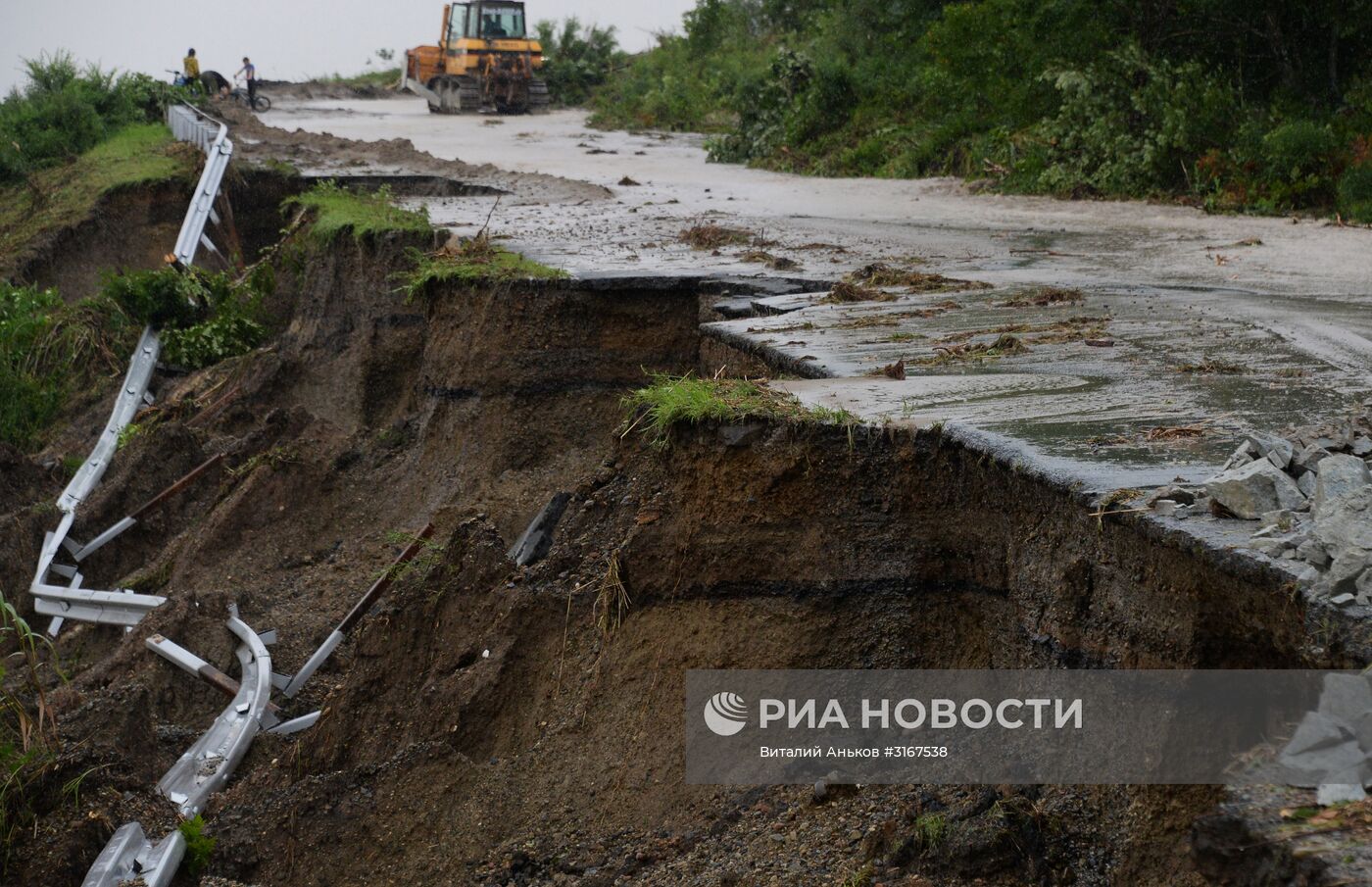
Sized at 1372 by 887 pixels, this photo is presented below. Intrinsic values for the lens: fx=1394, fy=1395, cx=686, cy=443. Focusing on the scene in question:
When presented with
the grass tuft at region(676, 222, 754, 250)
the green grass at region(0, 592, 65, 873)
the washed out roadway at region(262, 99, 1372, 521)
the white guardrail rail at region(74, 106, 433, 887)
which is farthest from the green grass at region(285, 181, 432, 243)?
the green grass at region(0, 592, 65, 873)

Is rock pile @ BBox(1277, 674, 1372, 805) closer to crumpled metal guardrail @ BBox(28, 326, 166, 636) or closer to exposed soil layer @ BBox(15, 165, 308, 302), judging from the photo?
crumpled metal guardrail @ BBox(28, 326, 166, 636)

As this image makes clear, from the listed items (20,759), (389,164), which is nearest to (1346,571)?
(20,759)

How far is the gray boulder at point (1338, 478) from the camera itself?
3.21 metres

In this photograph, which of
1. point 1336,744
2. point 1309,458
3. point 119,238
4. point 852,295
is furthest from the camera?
point 119,238

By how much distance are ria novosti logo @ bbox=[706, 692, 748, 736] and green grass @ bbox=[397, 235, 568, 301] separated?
4.39 meters

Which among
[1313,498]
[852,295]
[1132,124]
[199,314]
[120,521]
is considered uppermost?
[1132,124]

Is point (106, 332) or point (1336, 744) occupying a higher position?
point (1336, 744)

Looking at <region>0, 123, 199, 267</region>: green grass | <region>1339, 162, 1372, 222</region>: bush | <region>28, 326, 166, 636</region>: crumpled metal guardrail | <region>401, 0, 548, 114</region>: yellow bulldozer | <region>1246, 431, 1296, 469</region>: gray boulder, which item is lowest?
<region>28, 326, 166, 636</region>: crumpled metal guardrail

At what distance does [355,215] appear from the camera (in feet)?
40.7

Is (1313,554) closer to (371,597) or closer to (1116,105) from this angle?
(371,597)

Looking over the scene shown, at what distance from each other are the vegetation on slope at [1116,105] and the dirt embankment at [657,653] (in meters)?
7.05

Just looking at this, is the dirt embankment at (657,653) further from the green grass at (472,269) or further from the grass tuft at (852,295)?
the grass tuft at (852,295)

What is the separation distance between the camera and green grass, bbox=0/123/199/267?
58.2 feet

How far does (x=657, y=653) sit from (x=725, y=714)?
0.40 meters
